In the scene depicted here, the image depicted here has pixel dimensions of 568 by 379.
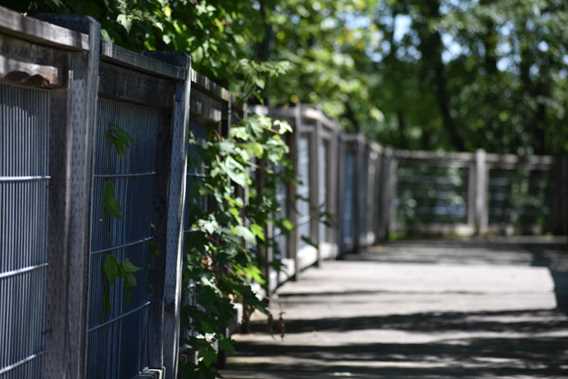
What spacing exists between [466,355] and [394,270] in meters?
8.12

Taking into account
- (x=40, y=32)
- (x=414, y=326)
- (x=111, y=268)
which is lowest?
(x=414, y=326)

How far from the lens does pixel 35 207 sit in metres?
4.70

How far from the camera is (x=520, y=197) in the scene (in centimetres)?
3120

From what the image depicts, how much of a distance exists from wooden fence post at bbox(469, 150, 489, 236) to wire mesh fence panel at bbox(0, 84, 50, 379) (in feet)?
85.2

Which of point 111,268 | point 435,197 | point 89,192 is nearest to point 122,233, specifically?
point 111,268

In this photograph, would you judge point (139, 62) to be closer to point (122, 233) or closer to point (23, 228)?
point (122, 233)

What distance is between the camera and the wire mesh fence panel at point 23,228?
4.44 meters

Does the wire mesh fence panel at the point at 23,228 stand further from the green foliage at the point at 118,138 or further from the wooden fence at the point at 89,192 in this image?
the green foliage at the point at 118,138

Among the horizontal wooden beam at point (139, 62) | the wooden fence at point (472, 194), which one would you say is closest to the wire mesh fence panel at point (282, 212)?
the horizontal wooden beam at point (139, 62)

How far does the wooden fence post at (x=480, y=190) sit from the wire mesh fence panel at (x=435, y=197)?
294 millimetres

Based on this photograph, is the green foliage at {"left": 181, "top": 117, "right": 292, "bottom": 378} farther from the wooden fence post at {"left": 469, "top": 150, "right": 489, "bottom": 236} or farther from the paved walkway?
the wooden fence post at {"left": 469, "top": 150, "right": 489, "bottom": 236}

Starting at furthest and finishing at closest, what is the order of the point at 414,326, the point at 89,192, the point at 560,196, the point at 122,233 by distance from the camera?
the point at 560,196, the point at 414,326, the point at 122,233, the point at 89,192

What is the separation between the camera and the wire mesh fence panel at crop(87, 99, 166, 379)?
557 centimetres

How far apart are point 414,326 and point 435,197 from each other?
20.3 meters
